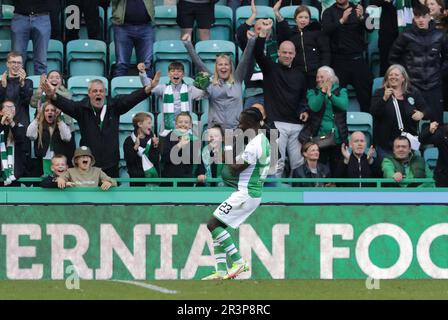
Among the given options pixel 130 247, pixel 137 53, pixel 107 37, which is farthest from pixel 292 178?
pixel 107 37

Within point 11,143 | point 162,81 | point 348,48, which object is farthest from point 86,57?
point 348,48

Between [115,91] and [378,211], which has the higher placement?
[115,91]

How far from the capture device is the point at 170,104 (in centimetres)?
1542

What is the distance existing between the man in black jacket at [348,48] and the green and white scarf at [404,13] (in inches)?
24.2

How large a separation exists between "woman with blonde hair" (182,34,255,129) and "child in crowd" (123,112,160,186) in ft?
2.86

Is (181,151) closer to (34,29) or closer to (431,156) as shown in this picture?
(34,29)

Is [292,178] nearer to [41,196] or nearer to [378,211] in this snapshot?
[378,211]

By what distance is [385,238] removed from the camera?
1445 centimetres

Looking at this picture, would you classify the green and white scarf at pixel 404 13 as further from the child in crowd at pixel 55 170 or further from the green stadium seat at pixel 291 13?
the child in crowd at pixel 55 170

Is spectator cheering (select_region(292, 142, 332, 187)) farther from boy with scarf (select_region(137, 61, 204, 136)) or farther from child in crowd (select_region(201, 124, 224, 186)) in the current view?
boy with scarf (select_region(137, 61, 204, 136))

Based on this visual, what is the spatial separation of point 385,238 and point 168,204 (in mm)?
2416

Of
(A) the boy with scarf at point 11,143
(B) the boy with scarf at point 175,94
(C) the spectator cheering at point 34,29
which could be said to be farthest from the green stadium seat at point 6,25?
(B) the boy with scarf at point 175,94

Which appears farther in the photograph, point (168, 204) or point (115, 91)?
point (115, 91)

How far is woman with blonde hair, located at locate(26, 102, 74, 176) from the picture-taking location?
15.0 meters
